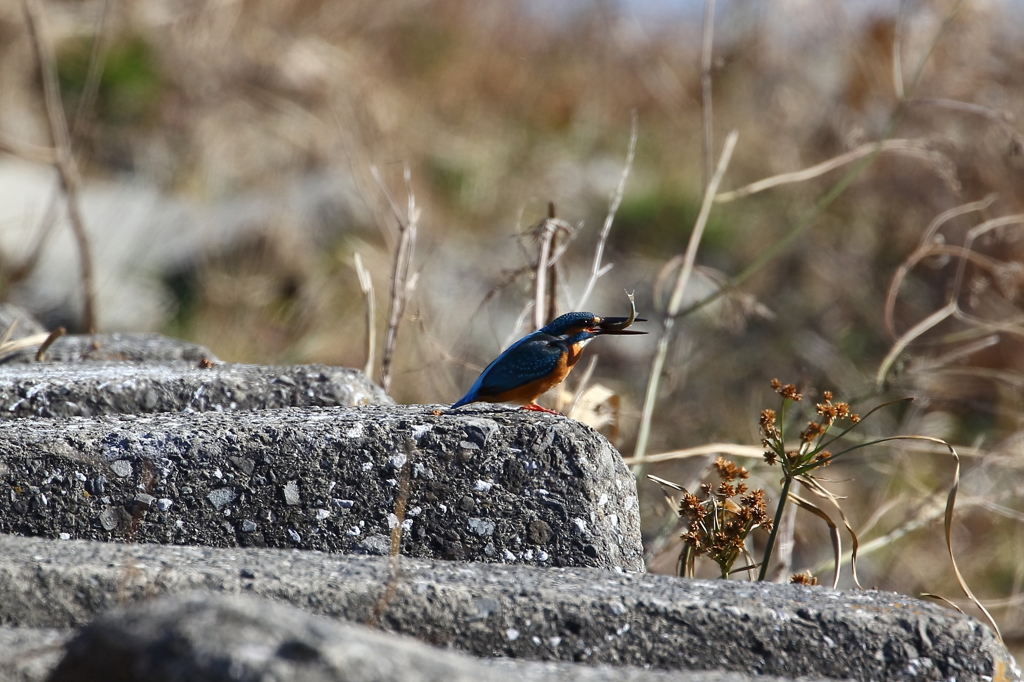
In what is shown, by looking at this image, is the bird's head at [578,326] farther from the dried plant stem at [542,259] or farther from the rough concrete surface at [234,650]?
the rough concrete surface at [234,650]

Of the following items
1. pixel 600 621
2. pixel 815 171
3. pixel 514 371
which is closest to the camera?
pixel 600 621

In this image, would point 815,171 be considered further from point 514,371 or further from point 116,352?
point 116,352

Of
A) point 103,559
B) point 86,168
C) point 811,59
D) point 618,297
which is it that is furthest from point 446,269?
point 103,559

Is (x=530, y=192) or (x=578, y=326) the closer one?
(x=578, y=326)

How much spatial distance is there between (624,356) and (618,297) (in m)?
0.66

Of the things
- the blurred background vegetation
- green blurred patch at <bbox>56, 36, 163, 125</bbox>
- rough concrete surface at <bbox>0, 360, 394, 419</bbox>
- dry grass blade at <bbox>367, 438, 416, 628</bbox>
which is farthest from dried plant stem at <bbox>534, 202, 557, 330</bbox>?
green blurred patch at <bbox>56, 36, 163, 125</bbox>

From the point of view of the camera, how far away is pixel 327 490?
1.84 meters

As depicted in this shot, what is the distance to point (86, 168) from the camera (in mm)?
8555

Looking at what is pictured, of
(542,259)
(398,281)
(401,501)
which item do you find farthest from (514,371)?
(398,281)

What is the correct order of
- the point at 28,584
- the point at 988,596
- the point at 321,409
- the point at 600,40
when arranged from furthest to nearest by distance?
1. the point at 600,40
2. the point at 988,596
3. the point at 321,409
4. the point at 28,584

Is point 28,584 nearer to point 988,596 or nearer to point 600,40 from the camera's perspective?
point 988,596

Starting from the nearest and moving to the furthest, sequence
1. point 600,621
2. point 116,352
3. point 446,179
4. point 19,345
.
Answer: point 600,621 < point 19,345 < point 116,352 < point 446,179

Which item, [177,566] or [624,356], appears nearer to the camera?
[177,566]

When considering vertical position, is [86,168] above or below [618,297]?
above
